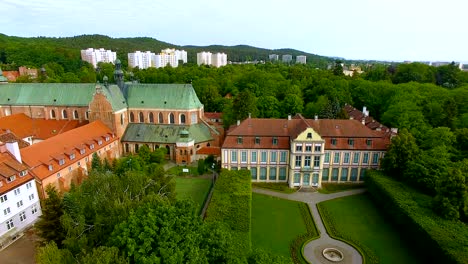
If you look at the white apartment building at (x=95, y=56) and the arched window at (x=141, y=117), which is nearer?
the arched window at (x=141, y=117)

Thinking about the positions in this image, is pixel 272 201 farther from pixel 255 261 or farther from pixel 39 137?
pixel 39 137

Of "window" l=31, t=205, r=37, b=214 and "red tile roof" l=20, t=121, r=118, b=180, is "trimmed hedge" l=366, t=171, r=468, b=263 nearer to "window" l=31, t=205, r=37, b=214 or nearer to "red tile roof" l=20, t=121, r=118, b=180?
"red tile roof" l=20, t=121, r=118, b=180

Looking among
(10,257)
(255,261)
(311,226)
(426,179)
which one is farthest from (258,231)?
(10,257)

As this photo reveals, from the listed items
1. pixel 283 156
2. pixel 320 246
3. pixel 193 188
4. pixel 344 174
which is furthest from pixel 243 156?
pixel 320 246

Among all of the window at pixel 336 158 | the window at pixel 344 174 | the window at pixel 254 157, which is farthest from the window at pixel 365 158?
the window at pixel 254 157

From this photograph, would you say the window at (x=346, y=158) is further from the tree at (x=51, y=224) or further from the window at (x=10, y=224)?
the window at (x=10, y=224)
